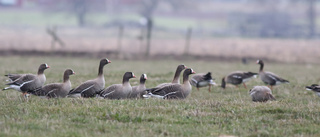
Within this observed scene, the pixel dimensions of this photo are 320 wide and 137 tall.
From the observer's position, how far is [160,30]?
63.8 m

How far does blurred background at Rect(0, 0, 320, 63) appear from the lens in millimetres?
37906

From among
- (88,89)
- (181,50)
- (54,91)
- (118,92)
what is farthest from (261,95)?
(181,50)

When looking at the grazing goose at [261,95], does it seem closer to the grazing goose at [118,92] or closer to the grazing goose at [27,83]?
the grazing goose at [118,92]

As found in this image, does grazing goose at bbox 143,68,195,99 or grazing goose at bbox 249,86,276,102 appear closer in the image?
grazing goose at bbox 249,86,276,102

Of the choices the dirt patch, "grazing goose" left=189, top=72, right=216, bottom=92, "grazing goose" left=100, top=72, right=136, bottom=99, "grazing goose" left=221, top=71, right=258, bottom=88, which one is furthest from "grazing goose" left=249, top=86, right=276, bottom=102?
the dirt patch

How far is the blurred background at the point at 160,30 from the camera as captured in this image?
Result: 124ft

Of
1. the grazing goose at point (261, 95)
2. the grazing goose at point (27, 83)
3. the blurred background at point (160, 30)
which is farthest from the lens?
the blurred background at point (160, 30)

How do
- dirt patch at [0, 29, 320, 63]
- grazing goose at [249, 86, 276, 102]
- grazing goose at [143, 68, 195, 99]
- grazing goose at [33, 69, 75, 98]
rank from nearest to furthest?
grazing goose at [33, 69, 75, 98]
grazing goose at [249, 86, 276, 102]
grazing goose at [143, 68, 195, 99]
dirt patch at [0, 29, 320, 63]

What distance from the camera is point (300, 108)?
424 inches

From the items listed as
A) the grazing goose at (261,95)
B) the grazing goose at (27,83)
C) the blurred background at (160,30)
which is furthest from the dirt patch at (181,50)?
the grazing goose at (261,95)

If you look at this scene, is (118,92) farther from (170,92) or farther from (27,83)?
(27,83)

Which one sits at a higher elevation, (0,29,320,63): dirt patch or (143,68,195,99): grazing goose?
A: (143,68,195,99): grazing goose

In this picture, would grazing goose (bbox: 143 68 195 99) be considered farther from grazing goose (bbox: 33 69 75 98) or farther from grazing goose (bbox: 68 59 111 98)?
grazing goose (bbox: 33 69 75 98)

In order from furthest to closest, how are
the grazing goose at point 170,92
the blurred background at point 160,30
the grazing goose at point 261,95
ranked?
the blurred background at point 160,30
the grazing goose at point 170,92
the grazing goose at point 261,95
